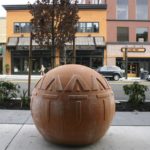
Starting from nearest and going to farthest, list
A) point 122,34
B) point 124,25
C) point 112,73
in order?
point 112,73 → point 122,34 → point 124,25

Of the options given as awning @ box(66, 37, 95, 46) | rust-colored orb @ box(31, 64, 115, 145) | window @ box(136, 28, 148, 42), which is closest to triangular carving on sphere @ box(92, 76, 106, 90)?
rust-colored orb @ box(31, 64, 115, 145)

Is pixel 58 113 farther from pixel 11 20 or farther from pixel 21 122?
pixel 11 20

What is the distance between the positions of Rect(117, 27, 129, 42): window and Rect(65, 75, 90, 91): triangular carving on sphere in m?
40.6

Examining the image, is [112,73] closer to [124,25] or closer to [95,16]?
[124,25]

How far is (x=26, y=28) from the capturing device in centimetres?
4625

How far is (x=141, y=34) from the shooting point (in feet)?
153

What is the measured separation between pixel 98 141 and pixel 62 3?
634 centimetres

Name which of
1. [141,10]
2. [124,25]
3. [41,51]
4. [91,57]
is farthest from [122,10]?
[41,51]

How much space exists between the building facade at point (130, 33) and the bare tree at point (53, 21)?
3378 cm

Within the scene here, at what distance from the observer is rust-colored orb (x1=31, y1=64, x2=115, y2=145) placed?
20.0 feet

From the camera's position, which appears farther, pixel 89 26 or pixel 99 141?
pixel 89 26

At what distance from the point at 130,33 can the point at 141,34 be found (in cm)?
140

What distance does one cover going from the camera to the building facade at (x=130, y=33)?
150ft

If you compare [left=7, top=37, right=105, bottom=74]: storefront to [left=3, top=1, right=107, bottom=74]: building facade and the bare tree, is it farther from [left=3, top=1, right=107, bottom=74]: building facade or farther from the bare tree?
the bare tree
